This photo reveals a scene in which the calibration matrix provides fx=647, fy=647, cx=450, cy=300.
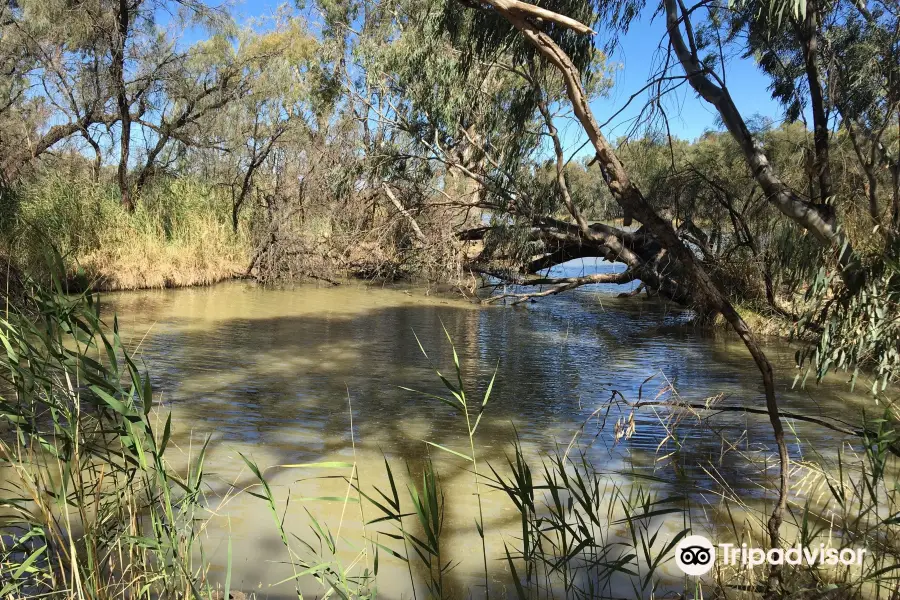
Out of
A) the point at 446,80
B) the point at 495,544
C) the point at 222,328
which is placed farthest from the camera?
the point at 446,80

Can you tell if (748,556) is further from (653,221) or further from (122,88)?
(122,88)

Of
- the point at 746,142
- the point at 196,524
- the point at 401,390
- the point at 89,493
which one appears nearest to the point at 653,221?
the point at 89,493

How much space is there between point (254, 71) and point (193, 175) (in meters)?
3.28

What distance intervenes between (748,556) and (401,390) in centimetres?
318

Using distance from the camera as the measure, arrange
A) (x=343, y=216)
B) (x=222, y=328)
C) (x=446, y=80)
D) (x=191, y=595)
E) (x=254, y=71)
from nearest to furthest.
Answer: (x=191, y=595) < (x=222, y=328) < (x=446, y=80) < (x=343, y=216) < (x=254, y=71)

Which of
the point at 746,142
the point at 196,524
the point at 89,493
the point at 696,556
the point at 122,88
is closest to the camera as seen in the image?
the point at 89,493

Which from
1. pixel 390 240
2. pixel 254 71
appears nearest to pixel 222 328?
pixel 390 240

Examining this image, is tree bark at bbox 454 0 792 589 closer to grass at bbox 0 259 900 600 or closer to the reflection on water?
grass at bbox 0 259 900 600

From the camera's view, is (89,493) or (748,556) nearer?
(89,493)

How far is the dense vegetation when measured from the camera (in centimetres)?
460

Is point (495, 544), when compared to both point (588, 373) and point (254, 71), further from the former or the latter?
point (254, 71)

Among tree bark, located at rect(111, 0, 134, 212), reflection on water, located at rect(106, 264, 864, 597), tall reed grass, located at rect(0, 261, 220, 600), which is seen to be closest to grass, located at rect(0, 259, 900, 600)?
tall reed grass, located at rect(0, 261, 220, 600)

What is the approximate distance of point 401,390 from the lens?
16.9 feet

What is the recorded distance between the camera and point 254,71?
1474 centimetres
